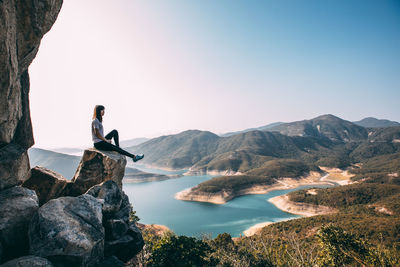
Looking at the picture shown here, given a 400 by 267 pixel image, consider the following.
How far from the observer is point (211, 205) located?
190 ft

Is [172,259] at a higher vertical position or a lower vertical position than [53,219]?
lower

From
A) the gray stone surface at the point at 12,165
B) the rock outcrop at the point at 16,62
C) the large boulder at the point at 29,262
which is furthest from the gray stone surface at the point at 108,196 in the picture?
the large boulder at the point at 29,262

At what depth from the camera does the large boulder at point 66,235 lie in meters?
3.62

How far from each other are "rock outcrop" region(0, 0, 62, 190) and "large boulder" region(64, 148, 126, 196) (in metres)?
1.83

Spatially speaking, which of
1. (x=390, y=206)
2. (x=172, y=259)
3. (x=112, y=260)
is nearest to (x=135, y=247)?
(x=112, y=260)

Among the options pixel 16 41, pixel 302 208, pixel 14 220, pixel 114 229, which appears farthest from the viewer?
pixel 302 208

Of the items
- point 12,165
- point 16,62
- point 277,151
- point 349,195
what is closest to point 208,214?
point 349,195

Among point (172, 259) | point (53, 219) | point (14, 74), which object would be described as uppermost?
point (14, 74)

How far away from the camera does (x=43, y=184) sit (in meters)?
6.01

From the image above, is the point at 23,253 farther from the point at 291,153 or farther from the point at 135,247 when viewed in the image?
the point at 291,153

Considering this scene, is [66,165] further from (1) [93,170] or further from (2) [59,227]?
(2) [59,227]

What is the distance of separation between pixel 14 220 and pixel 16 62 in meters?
3.80

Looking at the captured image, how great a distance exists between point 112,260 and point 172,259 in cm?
321

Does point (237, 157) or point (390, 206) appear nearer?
point (390, 206)
